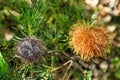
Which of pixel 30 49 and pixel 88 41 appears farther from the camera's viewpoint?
pixel 88 41

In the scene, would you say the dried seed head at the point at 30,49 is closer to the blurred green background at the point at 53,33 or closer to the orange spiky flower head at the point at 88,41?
the blurred green background at the point at 53,33

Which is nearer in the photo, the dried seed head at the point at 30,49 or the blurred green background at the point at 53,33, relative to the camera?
the dried seed head at the point at 30,49

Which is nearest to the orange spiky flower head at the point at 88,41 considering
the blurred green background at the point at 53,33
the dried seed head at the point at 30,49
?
the blurred green background at the point at 53,33

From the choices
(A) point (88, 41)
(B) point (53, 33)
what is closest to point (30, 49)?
(A) point (88, 41)

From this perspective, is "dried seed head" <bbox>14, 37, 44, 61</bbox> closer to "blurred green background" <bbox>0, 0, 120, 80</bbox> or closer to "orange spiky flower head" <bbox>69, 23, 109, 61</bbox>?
"blurred green background" <bbox>0, 0, 120, 80</bbox>

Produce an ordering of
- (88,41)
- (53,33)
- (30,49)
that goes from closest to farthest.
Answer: (30,49), (88,41), (53,33)

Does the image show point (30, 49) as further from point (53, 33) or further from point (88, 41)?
point (53, 33)
